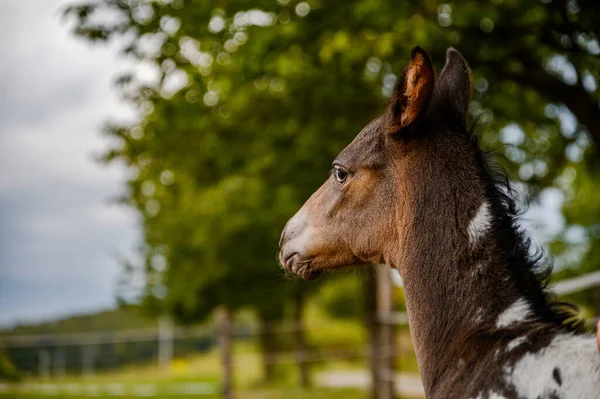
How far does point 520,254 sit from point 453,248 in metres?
0.25

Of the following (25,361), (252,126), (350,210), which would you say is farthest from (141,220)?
(350,210)

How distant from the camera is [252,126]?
10.2 m

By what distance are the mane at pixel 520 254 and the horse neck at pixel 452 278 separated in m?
0.02

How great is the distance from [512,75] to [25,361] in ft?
56.0

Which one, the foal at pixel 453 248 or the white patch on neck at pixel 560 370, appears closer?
the white patch on neck at pixel 560 370

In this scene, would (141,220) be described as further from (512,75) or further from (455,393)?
(455,393)

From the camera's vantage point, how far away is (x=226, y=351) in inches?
514

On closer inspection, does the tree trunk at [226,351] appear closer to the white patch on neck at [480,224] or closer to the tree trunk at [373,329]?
the tree trunk at [373,329]

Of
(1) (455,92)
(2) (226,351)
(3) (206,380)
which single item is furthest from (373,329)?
(1) (455,92)

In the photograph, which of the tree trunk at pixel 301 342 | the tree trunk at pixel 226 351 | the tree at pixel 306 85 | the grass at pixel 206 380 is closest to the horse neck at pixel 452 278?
the tree at pixel 306 85

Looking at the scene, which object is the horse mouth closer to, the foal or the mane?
the foal

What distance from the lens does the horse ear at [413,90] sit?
8.78 feet

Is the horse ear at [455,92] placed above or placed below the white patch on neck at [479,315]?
above

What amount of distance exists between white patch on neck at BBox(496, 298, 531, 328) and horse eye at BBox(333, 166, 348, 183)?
100 centimetres
